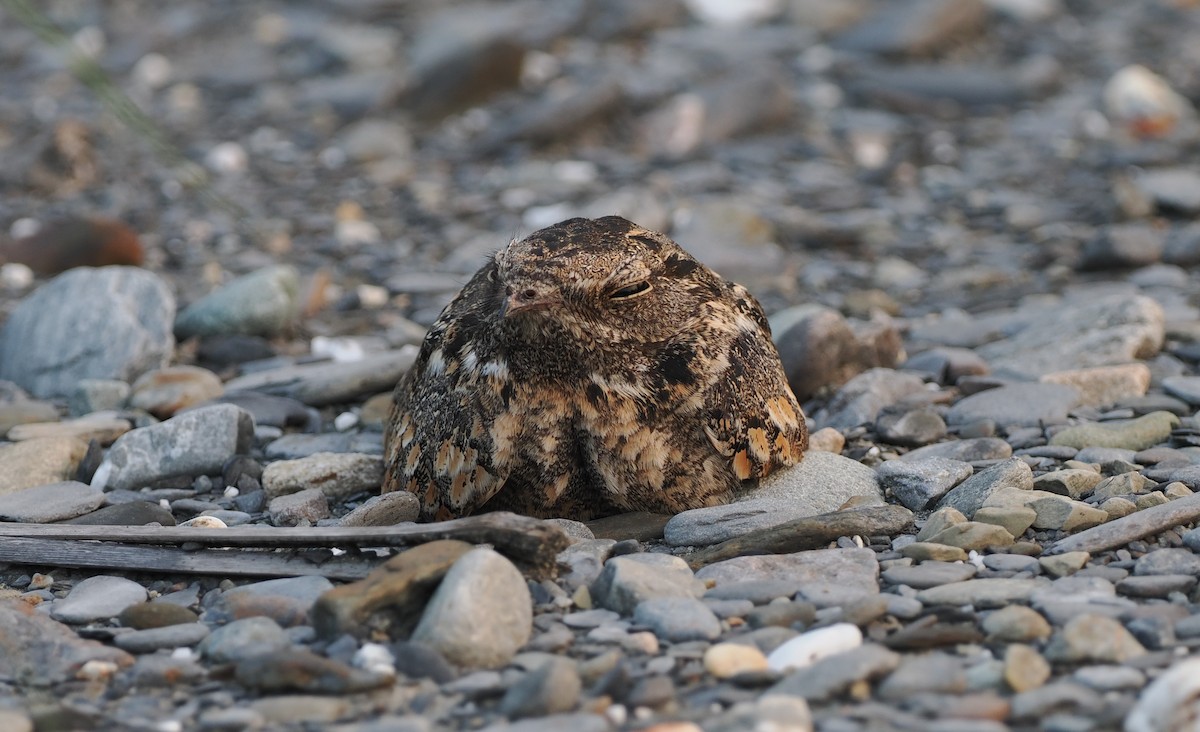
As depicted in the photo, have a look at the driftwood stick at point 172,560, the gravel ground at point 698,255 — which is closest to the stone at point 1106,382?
the gravel ground at point 698,255

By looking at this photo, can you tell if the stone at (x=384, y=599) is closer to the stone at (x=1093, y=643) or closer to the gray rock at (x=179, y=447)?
the stone at (x=1093, y=643)

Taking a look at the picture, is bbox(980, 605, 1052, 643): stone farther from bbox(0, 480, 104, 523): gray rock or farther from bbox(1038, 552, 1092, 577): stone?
bbox(0, 480, 104, 523): gray rock

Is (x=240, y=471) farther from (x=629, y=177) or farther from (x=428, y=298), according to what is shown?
(x=629, y=177)

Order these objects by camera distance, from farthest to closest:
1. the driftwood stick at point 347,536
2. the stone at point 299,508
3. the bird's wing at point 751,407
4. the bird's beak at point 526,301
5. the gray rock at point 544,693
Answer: the stone at point 299,508, the bird's wing at point 751,407, the bird's beak at point 526,301, the driftwood stick at point 347,536, the gray rock at point 544,693

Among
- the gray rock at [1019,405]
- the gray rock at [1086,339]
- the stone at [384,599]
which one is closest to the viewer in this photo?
the stone at [384,599]

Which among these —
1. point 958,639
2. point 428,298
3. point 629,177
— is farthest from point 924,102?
point 958,639

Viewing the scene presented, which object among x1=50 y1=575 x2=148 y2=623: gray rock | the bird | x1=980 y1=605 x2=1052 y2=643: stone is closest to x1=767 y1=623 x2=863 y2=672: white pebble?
x1=980 y1=605 x2=1052 y2=643: stone
